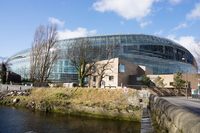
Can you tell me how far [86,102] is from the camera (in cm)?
4784

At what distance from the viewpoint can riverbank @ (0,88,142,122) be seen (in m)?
43.6

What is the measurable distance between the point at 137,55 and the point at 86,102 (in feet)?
218

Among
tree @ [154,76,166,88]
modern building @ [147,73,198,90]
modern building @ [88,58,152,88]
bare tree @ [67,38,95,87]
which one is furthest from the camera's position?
modern building @ [147,73,198,90]

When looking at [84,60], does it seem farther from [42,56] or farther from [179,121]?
[179,121]

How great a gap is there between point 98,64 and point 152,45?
51725 millimetres

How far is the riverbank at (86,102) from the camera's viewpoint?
4359 cm

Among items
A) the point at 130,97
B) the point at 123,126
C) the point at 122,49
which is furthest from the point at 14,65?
the point at 123,126

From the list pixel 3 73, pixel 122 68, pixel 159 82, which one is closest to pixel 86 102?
pixel 122 68

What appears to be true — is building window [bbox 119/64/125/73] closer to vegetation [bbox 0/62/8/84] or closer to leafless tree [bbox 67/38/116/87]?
leafless tree [bbox 67/38/116/87]

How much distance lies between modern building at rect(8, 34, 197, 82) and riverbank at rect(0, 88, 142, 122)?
39.1 meters

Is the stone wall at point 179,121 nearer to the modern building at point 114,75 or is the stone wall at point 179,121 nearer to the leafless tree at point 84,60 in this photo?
the leafless tree at point 84,60

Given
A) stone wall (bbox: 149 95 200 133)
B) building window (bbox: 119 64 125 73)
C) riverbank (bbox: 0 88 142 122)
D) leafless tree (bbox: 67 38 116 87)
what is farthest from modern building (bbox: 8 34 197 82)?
stone wall (bbox: 149 95 200 133)

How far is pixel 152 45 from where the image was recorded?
118 m

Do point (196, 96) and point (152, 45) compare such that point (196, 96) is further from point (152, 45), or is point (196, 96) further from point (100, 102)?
point (152, 45)
